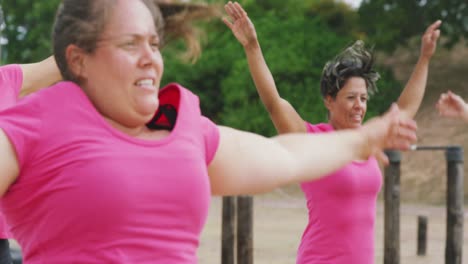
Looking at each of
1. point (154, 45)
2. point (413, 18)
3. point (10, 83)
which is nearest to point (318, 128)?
point (10, 83)

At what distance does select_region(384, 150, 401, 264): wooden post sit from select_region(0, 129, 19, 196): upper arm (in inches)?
311

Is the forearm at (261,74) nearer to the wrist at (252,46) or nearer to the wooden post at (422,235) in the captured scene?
the wrist at (252,46)

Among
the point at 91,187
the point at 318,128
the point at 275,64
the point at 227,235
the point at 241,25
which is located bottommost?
the point at 227,235

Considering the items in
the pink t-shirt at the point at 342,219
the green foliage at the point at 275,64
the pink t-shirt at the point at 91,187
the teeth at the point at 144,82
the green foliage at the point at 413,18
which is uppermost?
the green foliage at the point at 413,18

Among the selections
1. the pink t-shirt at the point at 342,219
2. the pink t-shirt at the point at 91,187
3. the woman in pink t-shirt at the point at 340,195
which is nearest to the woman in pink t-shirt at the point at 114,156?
the pink t-shirt at the point at 91,187

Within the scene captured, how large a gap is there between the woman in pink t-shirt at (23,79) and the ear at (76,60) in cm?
154

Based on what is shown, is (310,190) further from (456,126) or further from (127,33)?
(456,126)

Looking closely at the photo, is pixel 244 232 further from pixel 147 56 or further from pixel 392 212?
pixel 147 56

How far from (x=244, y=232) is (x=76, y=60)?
7459 millimetres

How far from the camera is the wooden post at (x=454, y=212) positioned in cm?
895

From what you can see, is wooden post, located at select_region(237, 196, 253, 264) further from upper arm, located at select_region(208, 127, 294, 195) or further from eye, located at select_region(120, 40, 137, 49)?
eye, located at select_region(120, 40, 137, 49)

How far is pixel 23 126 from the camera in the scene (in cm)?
177

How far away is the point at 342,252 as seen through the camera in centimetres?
425

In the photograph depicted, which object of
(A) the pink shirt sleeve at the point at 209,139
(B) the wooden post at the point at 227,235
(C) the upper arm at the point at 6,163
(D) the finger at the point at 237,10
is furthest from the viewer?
(B) the wooden post at the point at 227,235
